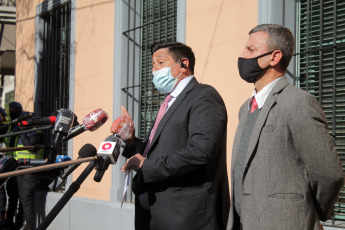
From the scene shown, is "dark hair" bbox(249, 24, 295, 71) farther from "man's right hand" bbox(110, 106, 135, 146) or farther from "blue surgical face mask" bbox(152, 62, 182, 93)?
"man's right hand" bbox(110, 106, 135, 146)

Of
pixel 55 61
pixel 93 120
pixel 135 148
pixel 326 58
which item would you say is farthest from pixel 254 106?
pixel 55 61

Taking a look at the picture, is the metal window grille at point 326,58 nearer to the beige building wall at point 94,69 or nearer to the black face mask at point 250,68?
the black face mask at point 250,68

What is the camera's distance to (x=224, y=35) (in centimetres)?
564

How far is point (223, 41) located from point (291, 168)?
3343 mm

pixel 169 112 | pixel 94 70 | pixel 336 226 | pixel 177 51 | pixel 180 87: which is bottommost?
pixel 336 226

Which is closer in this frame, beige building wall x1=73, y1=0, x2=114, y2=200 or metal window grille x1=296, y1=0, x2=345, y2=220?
metal window grille x1=296, y1=0, x2=345, y2=220

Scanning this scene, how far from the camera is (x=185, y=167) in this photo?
301cm

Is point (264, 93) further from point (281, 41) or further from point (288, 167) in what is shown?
point (288, 167)

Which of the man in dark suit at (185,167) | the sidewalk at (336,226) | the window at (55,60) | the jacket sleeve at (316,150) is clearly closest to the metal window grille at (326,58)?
the sidewalk at (336,226)

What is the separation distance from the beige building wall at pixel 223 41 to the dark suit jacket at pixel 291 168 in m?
2.74

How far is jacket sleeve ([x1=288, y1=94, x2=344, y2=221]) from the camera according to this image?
2396mm

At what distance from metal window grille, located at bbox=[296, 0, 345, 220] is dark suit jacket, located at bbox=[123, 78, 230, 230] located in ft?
5.88

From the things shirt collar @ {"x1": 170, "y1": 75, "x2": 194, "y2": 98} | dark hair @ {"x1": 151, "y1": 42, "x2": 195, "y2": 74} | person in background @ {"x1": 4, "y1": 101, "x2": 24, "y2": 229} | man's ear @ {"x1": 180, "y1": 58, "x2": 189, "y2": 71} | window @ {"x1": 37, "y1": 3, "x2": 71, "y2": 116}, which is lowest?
person in background @ {"x1": 4, "y1": 101, "x2": 24, "y2": 229}

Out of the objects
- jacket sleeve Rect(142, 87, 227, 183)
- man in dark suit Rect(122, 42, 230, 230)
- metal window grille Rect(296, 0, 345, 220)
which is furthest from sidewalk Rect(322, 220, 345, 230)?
jacket sleeve Rect(142, 87, 227, 183)
